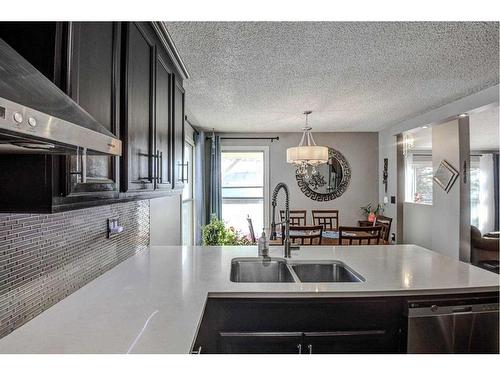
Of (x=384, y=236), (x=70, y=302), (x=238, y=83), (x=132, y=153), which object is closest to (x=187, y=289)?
(x=70, y=302)

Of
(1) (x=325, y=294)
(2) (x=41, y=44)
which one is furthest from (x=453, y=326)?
(2) (x=41, y=44)

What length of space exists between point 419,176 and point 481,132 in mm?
1554

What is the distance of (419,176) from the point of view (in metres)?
7.03

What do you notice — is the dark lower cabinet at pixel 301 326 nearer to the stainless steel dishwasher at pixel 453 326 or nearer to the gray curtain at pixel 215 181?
the stainless steel dishwasher at pixel 453 326

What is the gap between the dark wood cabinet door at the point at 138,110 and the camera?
4.22 ft

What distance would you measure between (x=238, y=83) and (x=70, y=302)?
239 cm

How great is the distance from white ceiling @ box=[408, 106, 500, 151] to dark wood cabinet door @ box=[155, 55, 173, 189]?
380cm

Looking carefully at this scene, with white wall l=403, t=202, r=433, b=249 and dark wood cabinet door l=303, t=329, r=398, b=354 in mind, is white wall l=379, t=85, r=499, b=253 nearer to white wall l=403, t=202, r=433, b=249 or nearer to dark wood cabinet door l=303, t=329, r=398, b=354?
white wall l=403, t=202, r=433, b=249

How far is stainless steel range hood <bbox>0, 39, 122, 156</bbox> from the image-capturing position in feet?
1.65

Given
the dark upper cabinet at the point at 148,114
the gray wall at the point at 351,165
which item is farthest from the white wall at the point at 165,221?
the gray wall at the point at 351,165

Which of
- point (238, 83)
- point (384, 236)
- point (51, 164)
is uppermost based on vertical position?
point (238, 83)

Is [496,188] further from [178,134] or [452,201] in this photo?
[178,134]
